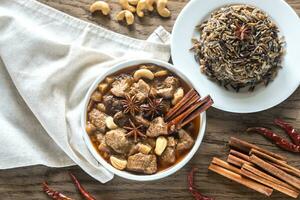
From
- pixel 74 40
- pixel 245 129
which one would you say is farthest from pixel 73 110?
pixel 245 129

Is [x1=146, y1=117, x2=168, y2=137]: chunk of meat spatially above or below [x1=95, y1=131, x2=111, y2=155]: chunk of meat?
above

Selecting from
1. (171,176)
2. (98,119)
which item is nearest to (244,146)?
(171,176)

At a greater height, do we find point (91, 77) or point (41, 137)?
point (91, 77)

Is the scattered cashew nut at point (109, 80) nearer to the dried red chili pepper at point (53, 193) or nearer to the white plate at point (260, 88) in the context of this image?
Answer: the white plate at point (260, 88)

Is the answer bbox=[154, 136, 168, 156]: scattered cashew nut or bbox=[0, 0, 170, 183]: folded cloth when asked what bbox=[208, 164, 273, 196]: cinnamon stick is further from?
bbox=[0, 0, 170, 183]: folded cloth

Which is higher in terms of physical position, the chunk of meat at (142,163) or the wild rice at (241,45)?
the wild rice at (241,45)

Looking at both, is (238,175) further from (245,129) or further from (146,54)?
(146,54)

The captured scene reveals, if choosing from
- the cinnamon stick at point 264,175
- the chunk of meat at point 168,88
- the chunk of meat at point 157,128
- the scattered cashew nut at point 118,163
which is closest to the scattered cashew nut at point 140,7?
the chunk of meat at point 168,88

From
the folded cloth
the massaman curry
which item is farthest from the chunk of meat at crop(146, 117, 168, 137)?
the folded cloth
